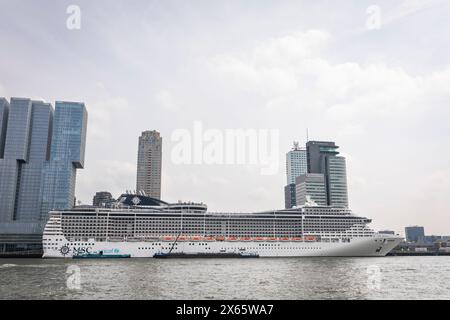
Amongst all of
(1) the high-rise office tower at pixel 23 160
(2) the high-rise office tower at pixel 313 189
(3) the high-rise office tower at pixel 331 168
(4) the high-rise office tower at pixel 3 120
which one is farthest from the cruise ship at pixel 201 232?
(4) the high-rise office tower at pixel 3 120

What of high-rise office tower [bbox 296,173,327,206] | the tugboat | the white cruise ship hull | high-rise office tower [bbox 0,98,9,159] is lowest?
the tugboat

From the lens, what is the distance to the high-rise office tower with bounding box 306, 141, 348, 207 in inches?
7067

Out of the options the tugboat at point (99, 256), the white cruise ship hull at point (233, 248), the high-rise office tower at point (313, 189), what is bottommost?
the tugboat at point (99, 256)

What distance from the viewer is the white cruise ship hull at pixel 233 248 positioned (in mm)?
83438

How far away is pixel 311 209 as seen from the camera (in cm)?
10238

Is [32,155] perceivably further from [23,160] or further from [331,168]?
[331,168]

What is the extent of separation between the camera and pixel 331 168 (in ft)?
610

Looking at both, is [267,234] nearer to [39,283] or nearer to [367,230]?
[367,230]

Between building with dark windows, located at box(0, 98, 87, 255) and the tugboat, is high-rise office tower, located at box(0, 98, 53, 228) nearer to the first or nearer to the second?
building with dark windows, located at box(0, 98, 87, 255)

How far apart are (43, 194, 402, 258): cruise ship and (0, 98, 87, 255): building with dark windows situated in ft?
205

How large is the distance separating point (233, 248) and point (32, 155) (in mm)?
109349

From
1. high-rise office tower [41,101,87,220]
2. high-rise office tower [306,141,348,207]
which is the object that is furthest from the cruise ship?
high-rise office tower [306,141,348,207]

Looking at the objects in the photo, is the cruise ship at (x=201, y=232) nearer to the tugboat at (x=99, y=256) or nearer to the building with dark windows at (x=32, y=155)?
the tugboat at (x=99, y=256)
